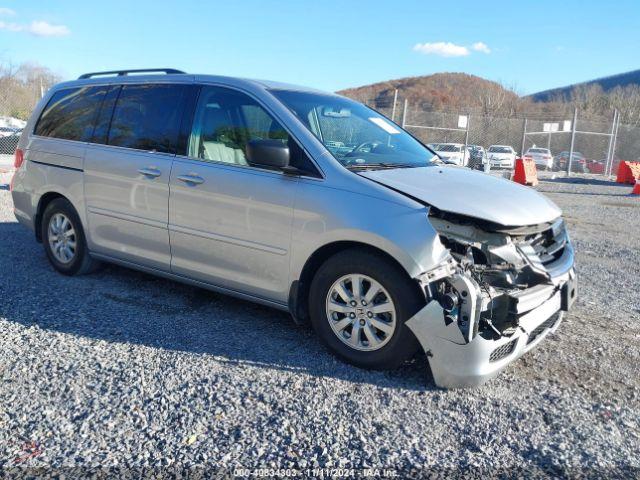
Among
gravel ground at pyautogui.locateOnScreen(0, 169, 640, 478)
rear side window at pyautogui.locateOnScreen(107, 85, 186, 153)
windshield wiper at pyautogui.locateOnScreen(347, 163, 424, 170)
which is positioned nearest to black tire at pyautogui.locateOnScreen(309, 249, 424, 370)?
gravel ground at pyautogui.locateOnScreen(0, 169, 640, 478)

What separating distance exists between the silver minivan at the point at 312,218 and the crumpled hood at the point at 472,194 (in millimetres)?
16

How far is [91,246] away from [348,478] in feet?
11.9

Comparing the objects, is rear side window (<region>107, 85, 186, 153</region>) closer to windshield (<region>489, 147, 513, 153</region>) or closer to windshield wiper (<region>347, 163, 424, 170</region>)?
windshield wiper (<region>347, 163, 424, 170</region>)

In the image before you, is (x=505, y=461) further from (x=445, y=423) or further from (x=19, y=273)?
(x=19, y=273)

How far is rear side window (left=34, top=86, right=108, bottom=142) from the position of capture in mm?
5297

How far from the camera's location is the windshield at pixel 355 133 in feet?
13.6

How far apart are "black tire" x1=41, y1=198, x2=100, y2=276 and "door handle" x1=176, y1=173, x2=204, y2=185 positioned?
4.92 feet

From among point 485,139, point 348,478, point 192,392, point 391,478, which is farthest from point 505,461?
point 485,139

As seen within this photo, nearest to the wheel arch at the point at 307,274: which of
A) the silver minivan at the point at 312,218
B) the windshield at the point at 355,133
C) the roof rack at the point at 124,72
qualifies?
the silver minivan at the point at 312,218

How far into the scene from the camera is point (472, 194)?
366cm

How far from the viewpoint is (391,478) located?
2.62 m

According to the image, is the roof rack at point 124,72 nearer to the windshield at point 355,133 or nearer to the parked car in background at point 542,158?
the windshield at point 355,133

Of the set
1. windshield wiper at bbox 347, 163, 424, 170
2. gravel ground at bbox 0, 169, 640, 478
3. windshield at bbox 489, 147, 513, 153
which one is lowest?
gravel ground at bbox 0, 169, 640, 478

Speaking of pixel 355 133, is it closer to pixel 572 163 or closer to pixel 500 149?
pixel 500 149
